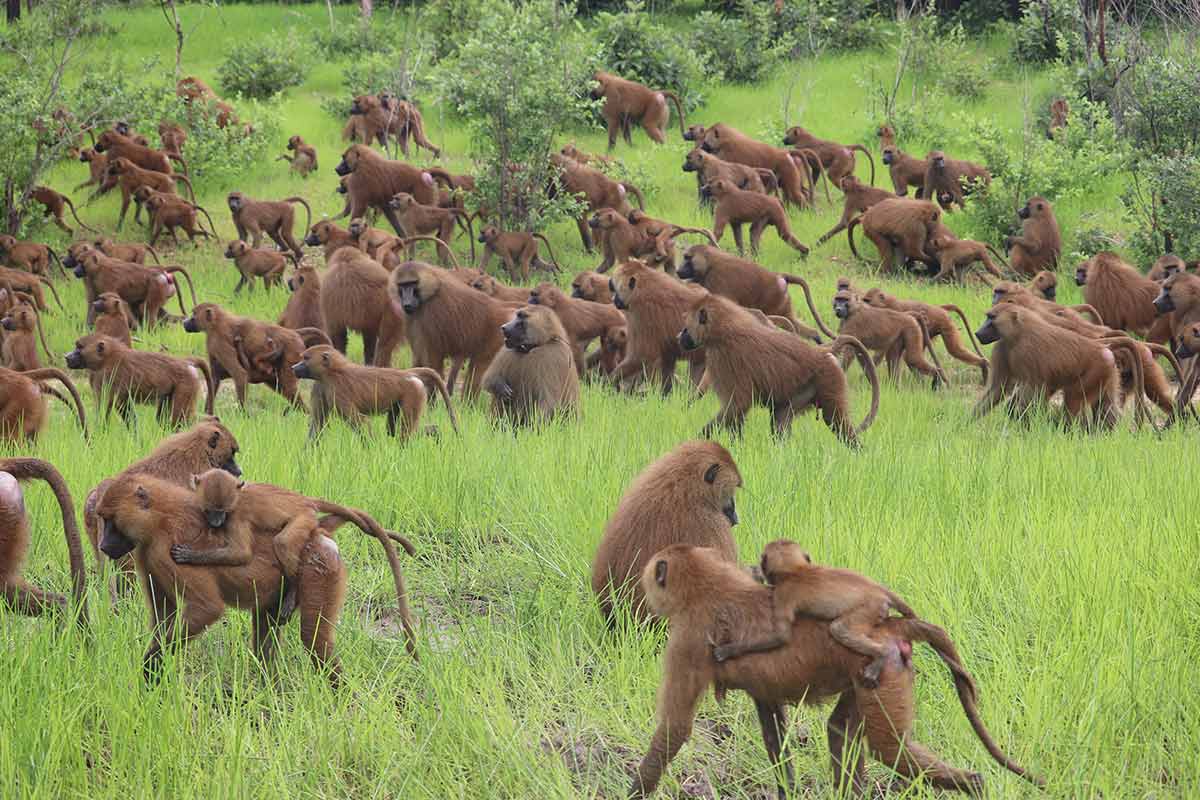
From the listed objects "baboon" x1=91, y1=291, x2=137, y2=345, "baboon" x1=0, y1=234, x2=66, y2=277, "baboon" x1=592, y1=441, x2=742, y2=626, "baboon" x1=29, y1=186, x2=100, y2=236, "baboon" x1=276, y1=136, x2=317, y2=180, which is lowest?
"baboon" x1=276, y1=136, x2=317, y2=180

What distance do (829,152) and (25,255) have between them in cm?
965

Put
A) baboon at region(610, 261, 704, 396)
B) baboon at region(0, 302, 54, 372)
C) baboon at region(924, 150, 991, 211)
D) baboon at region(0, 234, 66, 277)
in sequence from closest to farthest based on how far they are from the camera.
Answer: baboon at region(610, 261, 704, 396) < baboon at region(0, 302, 54, 372) < baboon at region(0, 234, 66, 277) < baboon at region(924, 150, 991, 211)

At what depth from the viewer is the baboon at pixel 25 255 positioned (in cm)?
1249

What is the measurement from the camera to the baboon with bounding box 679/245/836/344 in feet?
34.7

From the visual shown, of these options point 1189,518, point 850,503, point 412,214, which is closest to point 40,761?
point 850,503

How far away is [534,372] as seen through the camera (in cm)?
833

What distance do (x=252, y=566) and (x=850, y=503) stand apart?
2.93m

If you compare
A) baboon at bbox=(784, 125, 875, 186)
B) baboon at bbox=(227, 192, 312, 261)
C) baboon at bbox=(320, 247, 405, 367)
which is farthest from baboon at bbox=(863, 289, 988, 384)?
baboon at bbox=(784, 125, 875, 186)

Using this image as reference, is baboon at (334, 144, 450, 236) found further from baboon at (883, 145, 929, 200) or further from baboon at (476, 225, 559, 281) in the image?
baboon at (883, 145, 929, 200)

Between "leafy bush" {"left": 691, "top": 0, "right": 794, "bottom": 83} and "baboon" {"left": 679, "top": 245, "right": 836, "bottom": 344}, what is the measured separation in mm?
12884

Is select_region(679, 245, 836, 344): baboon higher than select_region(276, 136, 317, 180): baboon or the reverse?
higher

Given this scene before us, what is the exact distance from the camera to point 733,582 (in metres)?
3.23

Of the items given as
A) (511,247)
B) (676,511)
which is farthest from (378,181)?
(676,511)

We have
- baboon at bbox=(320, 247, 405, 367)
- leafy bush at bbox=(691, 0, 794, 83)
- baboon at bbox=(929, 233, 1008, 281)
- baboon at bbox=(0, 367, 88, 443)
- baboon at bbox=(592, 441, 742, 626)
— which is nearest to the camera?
baboon at bbox=(592, 441, 742, 626)
